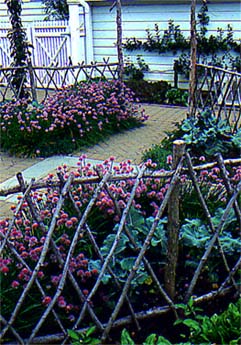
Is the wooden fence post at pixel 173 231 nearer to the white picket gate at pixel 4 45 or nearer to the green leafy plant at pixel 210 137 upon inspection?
the green leafy plant at pixel 210 137

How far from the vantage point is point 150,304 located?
2.79 metres

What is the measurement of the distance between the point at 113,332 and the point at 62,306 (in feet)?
1.25

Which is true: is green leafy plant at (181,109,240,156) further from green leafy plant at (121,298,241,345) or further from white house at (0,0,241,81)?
white house at (0,0,241,81)

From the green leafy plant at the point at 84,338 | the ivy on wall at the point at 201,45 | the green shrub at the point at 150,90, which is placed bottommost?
the green leafy plant at the point at 84,338

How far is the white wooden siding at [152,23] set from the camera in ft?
29.4

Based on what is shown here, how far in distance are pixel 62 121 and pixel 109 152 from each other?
2.50 feet

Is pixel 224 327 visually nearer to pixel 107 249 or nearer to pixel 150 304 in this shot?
pixel 150 304

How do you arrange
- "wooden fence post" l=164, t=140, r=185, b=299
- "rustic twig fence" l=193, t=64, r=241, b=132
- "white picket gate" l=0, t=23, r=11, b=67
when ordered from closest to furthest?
"wooden fence post" l=164, t=140, r=185, b=299 → "rustic twig fence" l=193, t=64, r=241, b=132 → "white picket gate" l=0, t=23, r=11, b=67

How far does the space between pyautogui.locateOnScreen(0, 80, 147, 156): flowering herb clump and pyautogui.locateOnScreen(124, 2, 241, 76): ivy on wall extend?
2860 mm

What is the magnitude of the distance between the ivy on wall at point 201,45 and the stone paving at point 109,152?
6.40 feet

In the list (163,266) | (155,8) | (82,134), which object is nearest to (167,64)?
(155,8)

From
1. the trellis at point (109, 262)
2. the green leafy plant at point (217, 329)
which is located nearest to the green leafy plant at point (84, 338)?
the trellis at point (109, 262)

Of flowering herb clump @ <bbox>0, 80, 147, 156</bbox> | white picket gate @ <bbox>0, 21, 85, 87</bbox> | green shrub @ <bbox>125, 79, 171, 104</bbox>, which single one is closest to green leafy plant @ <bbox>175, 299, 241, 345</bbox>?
flowering herb clump @ <bbox>0, 80, 147, 156</bbox>

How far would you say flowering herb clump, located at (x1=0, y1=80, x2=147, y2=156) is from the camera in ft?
20.1
